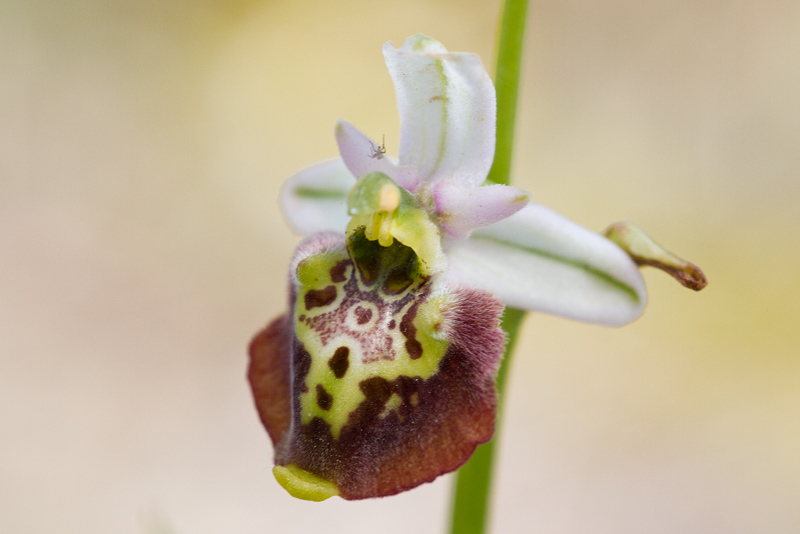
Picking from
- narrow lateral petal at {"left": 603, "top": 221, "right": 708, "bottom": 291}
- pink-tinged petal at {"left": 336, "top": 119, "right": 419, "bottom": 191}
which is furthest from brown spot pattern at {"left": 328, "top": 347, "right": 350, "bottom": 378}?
narrow lateral petal at {"left": 603, "top": 221, "right": 708, "bottom": 291}

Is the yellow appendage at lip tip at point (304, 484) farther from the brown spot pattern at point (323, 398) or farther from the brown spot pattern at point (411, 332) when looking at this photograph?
the brown spot pattern at point (411, 332)

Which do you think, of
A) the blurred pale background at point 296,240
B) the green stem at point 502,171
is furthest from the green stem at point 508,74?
the blurred pale background at point 296,240

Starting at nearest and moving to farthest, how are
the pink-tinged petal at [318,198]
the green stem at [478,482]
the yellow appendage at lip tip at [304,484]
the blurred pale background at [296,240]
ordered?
the yellow appendage at lip tip at [304,484], the green stem at [478,482], the pink-tinged petal at [318,198], the blurred pale background at [296,240]

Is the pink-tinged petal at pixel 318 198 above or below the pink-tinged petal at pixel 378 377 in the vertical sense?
above

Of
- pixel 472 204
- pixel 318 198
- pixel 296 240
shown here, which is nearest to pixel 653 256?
pixel 472 204

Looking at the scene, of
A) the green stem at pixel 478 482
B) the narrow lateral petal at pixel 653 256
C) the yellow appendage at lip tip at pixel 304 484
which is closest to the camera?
the yellow appendage at lip tip at pixel 304 484

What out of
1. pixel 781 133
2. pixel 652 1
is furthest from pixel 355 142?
pixel 652 1

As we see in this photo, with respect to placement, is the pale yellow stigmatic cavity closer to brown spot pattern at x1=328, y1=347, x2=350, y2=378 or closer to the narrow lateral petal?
brown spot pattern at x1=328, y1=347, x2=350, y2=378

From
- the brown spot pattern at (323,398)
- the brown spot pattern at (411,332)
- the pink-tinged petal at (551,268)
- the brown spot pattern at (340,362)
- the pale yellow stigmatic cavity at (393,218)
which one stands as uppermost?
the pale yellow stigmatic cavity at (393,218)
